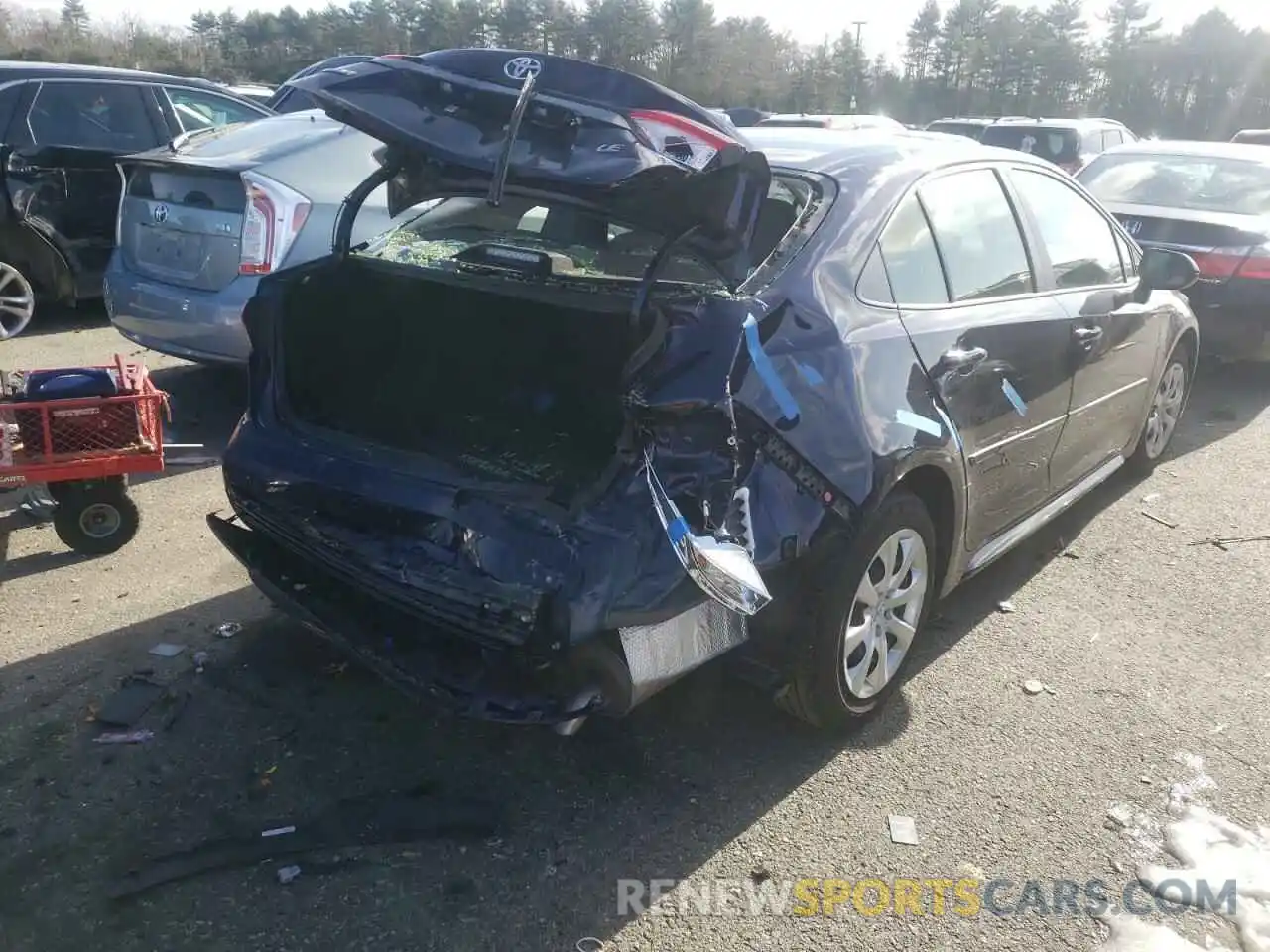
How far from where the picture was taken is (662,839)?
284cm

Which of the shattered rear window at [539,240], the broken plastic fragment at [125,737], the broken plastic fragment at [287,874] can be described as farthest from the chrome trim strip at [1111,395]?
the broken plastic fragment at [125,737]

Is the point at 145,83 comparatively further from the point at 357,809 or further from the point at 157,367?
the point at 357,809

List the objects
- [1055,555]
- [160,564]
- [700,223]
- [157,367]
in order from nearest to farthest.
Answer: [700,223]
[160,564]
[1055,555]
[157,367]

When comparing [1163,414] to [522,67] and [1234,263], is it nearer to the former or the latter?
[1234,263]

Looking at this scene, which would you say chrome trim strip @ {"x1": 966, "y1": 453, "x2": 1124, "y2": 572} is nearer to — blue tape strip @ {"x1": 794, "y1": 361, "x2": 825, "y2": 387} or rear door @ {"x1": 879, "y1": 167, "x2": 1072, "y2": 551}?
rear door @ {"x1": 879, "y1": 167, "x2": 1072, "y2": 551}

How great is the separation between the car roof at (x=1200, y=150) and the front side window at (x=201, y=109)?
7.32 m

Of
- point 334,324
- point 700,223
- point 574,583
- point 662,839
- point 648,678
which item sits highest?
point 700,223

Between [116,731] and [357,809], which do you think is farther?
[116,731]

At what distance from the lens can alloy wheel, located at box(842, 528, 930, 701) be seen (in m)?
3.18

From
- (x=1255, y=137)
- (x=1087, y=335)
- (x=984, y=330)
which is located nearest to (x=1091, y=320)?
(x=1087, y=335)

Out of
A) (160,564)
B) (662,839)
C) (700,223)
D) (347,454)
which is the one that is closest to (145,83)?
(160,564)

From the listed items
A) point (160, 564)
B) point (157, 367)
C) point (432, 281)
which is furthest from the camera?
point (157, 367)

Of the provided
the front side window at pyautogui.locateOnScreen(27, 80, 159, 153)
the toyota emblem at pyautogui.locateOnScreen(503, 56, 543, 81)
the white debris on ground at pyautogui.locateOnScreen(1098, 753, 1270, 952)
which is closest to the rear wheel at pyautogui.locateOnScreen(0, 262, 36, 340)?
the front side window at pyautogui.locateOnScreen(27, 80, 159, 153)

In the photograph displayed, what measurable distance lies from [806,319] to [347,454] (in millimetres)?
1354
